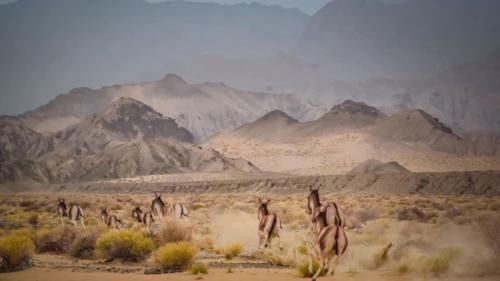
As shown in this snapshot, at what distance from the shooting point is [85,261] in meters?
19.5

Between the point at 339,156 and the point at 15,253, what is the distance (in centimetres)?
14541

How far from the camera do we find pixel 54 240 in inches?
873

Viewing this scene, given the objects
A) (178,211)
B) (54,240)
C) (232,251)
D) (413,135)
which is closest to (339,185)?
(178,211)

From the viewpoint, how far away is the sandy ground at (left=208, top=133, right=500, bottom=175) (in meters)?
129

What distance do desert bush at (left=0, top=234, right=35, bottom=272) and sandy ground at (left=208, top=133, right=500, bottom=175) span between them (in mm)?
108191

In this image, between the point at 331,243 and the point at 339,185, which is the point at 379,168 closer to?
the point at 339,185

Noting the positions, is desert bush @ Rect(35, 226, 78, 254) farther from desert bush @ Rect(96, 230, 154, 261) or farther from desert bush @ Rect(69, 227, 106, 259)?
desert bush @ Rect(96, 230, 154, 261)

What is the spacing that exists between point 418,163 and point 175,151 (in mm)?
59521

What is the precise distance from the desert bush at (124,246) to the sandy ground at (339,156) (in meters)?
106

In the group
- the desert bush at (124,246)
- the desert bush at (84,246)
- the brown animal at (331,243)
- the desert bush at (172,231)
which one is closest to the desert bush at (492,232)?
the brown animal at (331,243)

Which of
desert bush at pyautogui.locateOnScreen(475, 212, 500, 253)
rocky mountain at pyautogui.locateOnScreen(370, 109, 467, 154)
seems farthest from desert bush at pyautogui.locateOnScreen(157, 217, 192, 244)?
rocky mountain at pyautogui.locateOnScreen(370, 109, 467, 154)

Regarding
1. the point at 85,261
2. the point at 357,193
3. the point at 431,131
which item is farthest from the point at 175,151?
the point at 85,261

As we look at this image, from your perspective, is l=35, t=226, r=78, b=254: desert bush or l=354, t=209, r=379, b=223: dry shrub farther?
l=354, t=209, r=379, b=223: dry shrub

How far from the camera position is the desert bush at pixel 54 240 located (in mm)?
21872
